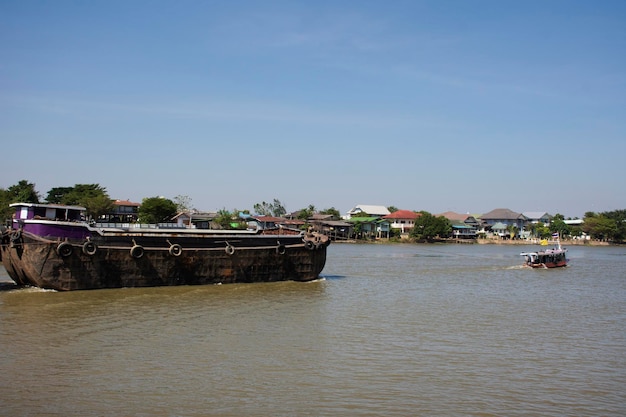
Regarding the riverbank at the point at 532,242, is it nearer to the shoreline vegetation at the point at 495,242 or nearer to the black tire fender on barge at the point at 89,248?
the shoreline vegetation at the point at 495,242

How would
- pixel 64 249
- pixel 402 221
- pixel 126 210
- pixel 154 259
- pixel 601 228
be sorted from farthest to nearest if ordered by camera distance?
pixel 601 228 < pixel 402 221 < pixel 126 210 < pixel 154 259 < pixel 64 249

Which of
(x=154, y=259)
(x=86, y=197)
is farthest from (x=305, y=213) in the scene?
(x=154, y=259)

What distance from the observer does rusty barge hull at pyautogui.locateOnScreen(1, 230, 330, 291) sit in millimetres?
20234

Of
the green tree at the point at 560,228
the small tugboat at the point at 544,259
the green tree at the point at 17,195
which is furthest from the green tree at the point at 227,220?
the green tree at the point at 560,228

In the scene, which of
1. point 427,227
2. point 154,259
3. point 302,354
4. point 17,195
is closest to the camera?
point 302,354

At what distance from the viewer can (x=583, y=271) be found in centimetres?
3884

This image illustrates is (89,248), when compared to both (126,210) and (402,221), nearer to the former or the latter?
(126,210)

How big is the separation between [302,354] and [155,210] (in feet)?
155

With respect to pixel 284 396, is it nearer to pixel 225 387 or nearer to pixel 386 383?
pixel 225 387

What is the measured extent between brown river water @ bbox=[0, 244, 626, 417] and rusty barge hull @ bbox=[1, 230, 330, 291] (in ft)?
2.07

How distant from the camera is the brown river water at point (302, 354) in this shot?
9984 millimetres

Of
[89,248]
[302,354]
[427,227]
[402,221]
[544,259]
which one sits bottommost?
[302,354]

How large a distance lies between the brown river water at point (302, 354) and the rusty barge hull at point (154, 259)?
0.63 metres

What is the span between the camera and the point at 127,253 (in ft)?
70.8
